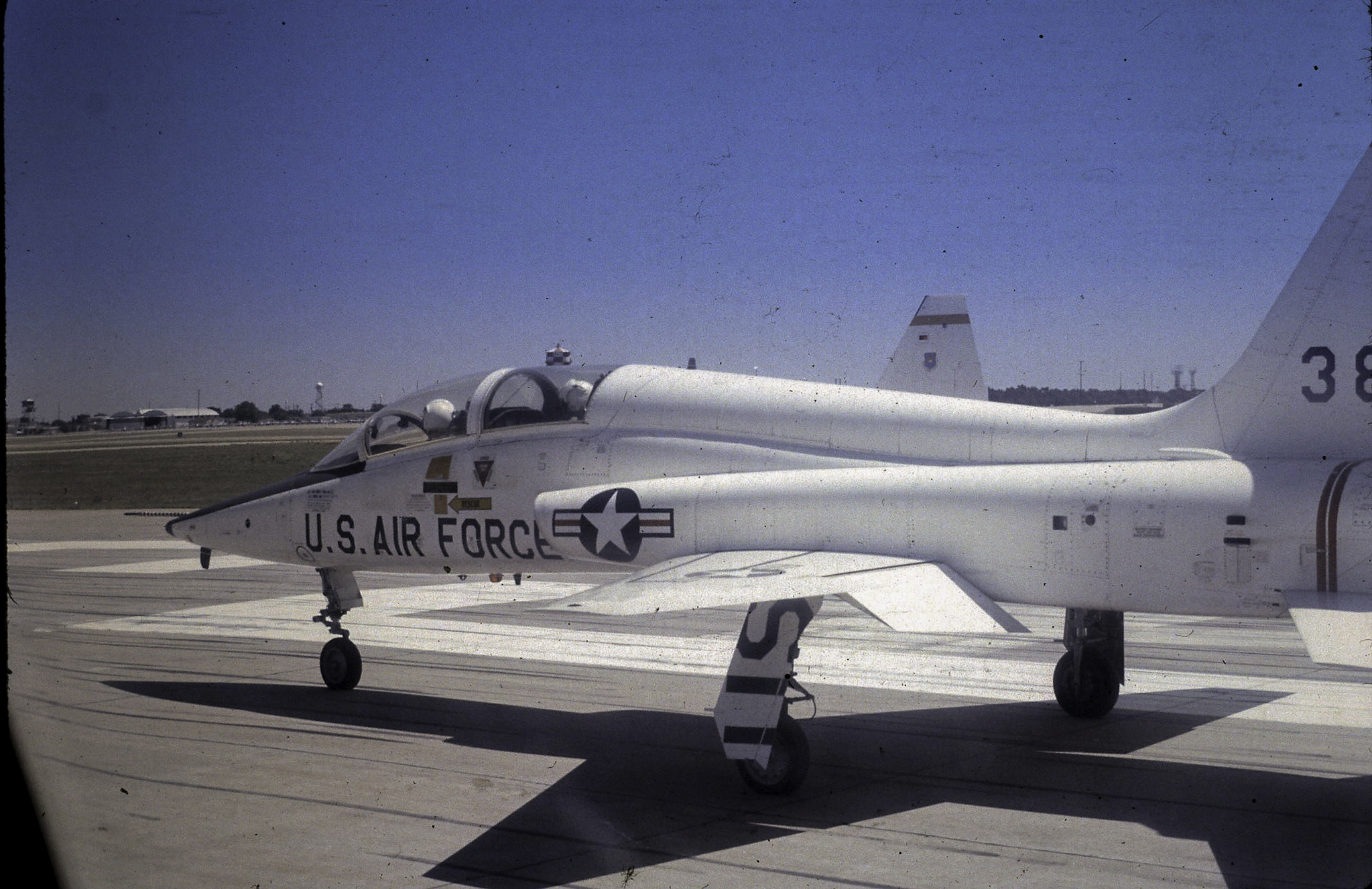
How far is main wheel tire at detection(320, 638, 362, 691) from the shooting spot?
11758 millimetres

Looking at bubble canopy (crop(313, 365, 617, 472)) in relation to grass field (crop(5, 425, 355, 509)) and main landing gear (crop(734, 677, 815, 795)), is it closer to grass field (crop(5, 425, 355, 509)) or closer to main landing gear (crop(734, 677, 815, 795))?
main landing gear (crop(734, 677, 815, 795))

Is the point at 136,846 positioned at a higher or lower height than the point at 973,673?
higher

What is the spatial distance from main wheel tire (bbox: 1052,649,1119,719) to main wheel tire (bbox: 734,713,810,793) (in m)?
3.30

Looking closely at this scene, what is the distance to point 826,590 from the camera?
7.55 metres

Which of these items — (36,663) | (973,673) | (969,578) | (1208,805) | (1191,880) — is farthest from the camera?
(36,663)

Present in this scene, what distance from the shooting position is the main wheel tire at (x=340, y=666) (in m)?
11.8

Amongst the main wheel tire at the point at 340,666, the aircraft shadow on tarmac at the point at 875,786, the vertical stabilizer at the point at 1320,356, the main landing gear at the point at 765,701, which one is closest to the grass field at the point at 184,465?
the main wheel tire at the point at 340,666

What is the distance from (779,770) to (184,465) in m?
29.9

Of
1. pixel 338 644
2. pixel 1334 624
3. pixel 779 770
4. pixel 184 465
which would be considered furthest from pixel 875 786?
pixel 184 465

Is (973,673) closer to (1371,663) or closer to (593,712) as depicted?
(593,712)

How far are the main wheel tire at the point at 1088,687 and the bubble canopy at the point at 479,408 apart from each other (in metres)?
4.82

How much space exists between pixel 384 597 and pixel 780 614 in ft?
39.8

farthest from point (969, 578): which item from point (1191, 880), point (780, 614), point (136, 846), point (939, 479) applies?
point (136, 846)

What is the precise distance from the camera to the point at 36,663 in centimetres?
1326
